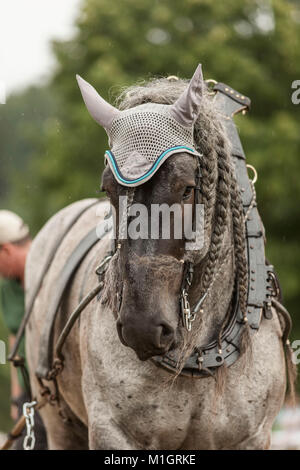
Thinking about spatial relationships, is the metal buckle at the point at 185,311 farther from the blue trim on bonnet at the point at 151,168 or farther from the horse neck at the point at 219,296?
the blue trim on bonnet at the point at 151,168

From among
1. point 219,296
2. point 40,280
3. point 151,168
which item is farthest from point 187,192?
point 40,280

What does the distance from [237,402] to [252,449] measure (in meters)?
0.26

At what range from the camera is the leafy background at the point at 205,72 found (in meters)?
13.8

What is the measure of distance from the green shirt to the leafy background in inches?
299

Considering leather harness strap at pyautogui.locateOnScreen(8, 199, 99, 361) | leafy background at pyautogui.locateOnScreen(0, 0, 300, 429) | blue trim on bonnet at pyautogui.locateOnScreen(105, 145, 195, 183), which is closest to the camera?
blue trim on bonnet at pyautogui.locateOnScreen(105, 145, 195, 183)

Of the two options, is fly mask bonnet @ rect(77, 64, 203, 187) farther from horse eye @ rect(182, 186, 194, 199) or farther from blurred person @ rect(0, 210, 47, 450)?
blurred person @ rect(0, 210, 47, 450)

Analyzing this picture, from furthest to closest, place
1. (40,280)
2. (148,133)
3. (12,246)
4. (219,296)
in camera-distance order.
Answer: (12,246) → (40,280) → (219,296) → (148,133)

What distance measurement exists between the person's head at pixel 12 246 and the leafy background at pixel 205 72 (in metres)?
7.48

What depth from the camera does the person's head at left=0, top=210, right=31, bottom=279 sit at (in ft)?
19.5

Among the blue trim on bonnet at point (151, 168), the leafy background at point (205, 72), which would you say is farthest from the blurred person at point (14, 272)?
the leafy background at point (205, 72)

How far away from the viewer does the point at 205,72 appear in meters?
13.9

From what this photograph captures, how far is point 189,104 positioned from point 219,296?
3.02 feet

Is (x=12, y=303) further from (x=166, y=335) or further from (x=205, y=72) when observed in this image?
(x=205, y=72)

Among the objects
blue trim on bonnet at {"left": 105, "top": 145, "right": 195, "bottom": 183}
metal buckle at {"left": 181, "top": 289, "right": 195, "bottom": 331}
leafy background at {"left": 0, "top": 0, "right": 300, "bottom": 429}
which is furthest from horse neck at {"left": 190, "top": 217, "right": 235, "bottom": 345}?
leafy background at {"left": 0, "top": 0, "right": 300, "bottom": 429}
